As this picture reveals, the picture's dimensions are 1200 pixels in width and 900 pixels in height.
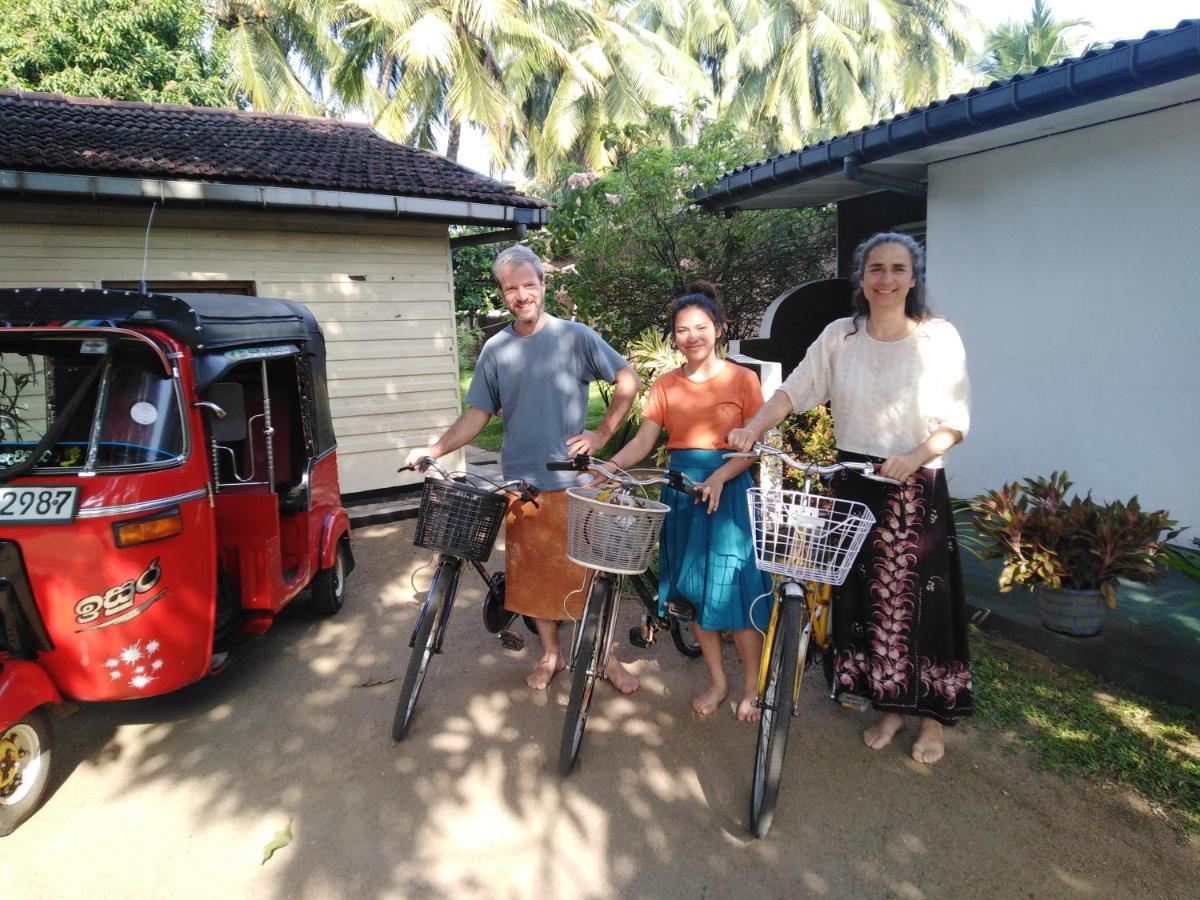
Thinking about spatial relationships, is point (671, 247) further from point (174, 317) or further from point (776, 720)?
point (776, 720)

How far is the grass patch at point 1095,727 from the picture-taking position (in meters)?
2.91

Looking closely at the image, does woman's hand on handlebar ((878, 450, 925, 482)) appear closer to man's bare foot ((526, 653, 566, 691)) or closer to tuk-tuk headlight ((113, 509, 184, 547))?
man's bare foot ((526, 653, 566, 691))

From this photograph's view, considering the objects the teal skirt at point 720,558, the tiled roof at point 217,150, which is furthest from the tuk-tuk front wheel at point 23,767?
the tiled roof at point 217,150

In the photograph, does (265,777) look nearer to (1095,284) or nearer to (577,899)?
(577,899)

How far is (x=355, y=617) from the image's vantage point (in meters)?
5.09

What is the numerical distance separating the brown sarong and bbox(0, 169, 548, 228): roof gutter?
4868 mm

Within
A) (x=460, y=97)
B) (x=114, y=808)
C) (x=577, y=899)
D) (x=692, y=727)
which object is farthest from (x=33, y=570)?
(x=460, y=97)

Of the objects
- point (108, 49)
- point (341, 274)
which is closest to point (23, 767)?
point (341, 274)

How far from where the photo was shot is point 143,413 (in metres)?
3.18

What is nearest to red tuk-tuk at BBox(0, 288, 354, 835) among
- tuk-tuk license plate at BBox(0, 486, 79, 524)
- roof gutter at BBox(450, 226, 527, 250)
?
tuk-tuk license plate at BBox(0, 486, 79, 524)

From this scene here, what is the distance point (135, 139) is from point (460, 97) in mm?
14886

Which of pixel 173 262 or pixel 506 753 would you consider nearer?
pixel 506 753

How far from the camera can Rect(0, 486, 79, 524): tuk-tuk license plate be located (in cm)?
286

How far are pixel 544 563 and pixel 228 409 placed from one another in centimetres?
178
